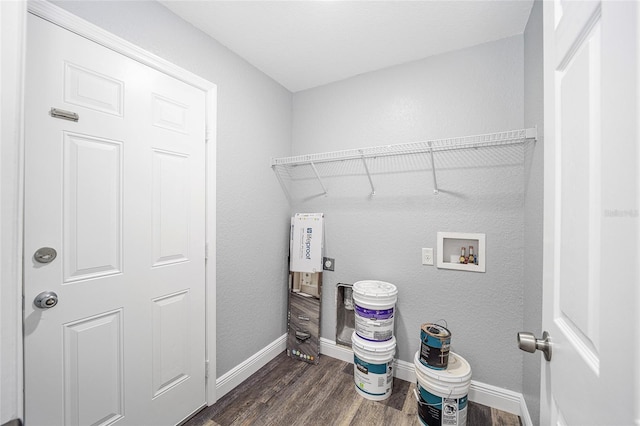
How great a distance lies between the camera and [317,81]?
7.63ft

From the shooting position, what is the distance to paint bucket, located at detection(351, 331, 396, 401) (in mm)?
1772

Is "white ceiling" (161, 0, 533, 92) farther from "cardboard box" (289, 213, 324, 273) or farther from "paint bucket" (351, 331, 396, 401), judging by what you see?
"paint bucket" (351, 331, 396, 401)

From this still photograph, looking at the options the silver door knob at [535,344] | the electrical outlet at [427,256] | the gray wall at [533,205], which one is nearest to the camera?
the silver door knob at [535,344]

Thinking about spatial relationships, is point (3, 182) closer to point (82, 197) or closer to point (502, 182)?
point (82, 197)

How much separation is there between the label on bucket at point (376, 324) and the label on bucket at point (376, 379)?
0.18m

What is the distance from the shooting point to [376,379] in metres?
1.77

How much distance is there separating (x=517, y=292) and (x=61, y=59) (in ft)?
8.82

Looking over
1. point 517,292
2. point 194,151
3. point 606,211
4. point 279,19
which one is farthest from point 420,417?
point 279,19

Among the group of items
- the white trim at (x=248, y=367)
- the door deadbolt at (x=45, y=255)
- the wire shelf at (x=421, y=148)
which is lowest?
the white trim at (x=248, y=367)

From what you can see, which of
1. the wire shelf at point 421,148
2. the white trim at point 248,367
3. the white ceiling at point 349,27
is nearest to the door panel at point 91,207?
the white ceiling at point 349,27

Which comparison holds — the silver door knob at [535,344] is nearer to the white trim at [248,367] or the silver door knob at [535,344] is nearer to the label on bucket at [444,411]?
the label on bucket at [444,411]

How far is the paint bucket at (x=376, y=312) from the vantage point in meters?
1.83

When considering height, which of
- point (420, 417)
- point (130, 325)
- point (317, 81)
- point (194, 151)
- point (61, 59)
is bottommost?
point (420, 417)

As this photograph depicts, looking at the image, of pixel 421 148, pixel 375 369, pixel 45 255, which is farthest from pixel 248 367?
pixel 421 148
